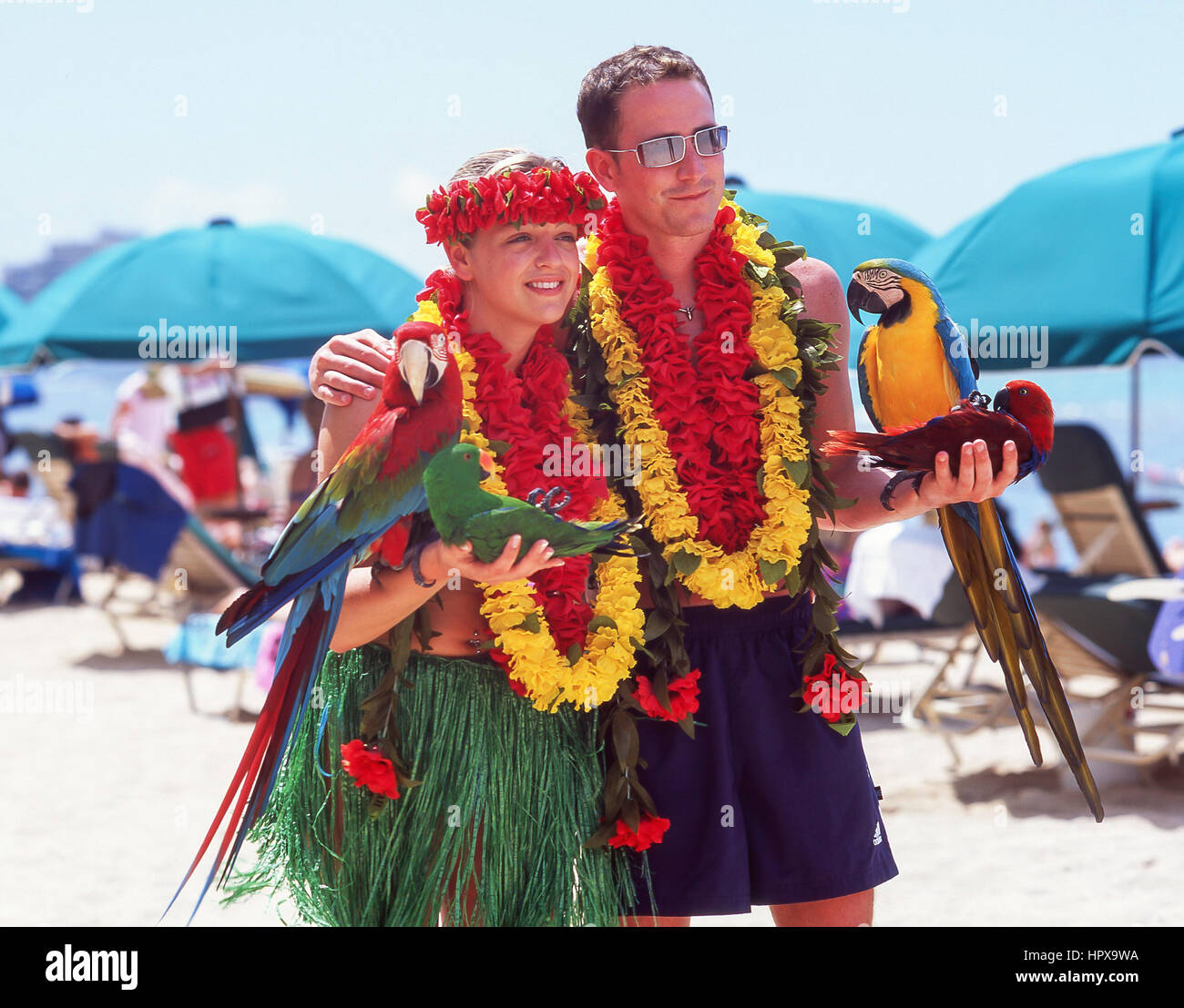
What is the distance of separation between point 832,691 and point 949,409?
521 millimetres

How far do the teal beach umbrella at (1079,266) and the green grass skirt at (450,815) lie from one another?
372 cm

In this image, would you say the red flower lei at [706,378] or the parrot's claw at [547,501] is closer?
the parrot's claw at [547,501]

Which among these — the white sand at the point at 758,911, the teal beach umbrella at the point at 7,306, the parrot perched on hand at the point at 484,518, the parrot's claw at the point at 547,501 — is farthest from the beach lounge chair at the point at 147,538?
the parrot perched on hand at the point at 484,518

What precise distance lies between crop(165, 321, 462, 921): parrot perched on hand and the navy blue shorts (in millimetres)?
590

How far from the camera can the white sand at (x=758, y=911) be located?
12.1ft

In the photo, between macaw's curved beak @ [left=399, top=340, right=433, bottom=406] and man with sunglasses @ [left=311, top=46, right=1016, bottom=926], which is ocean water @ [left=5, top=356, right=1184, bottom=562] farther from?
macaw's curved beak @ [left=399, top=340, right=433, bottom=406]

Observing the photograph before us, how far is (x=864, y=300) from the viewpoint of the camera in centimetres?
204

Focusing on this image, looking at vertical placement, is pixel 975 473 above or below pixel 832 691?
above

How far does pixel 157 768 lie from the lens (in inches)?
209

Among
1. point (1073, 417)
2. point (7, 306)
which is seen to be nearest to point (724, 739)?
point (7, 306)

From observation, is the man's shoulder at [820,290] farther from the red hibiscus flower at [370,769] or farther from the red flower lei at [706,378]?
the red hibiscus flower at [370,769]

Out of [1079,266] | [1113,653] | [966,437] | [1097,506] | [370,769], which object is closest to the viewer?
[966,437]

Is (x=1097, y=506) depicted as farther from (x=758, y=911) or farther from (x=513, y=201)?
(x=513, y=201)

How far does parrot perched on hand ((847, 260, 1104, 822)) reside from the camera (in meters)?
1.94
